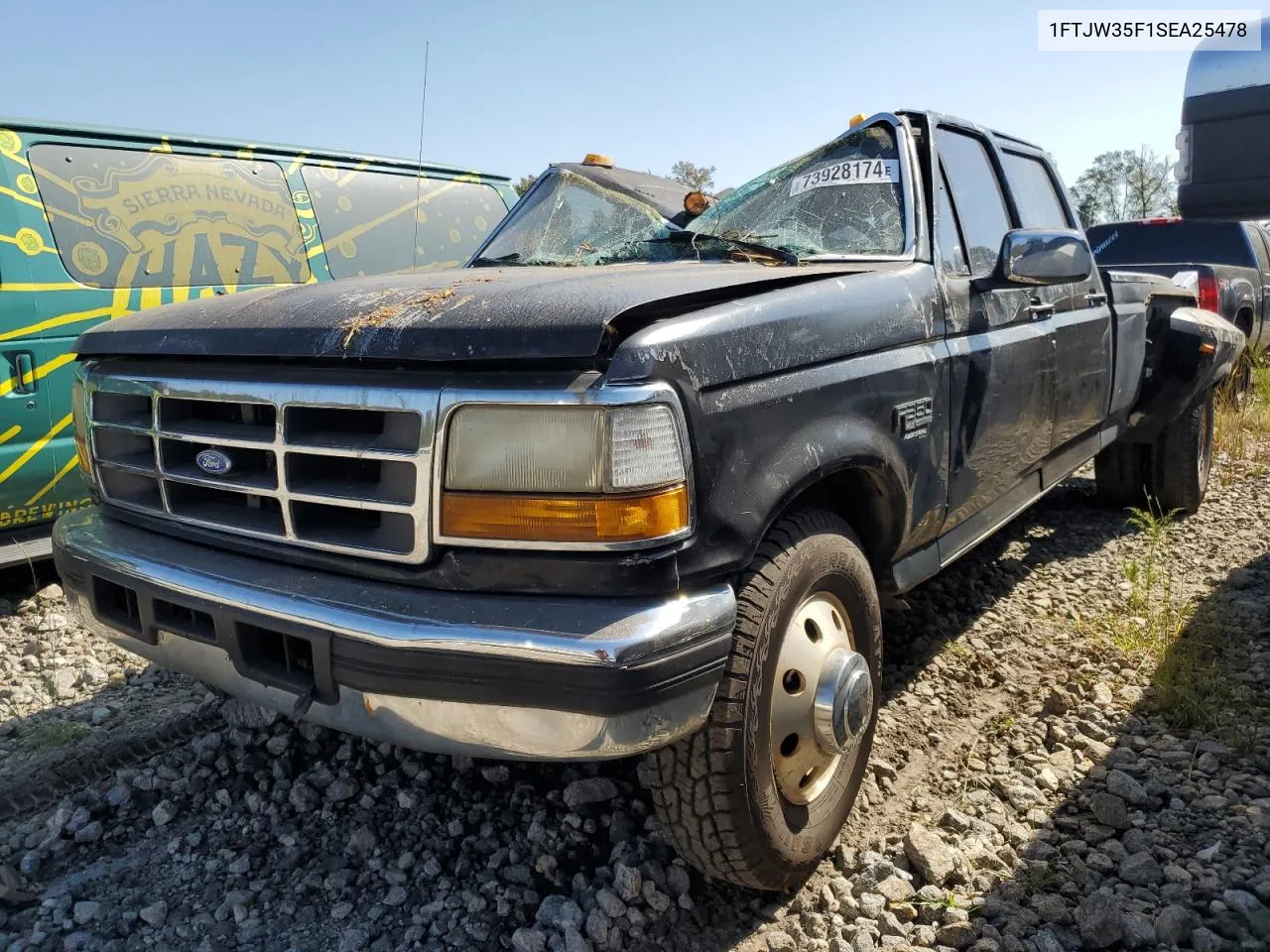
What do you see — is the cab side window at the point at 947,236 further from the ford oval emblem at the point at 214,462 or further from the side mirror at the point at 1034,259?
the ford oval emblem at the point at 214,462

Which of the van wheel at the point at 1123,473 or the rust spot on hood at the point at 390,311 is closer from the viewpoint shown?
the rust spot on hood at the point at 390,311

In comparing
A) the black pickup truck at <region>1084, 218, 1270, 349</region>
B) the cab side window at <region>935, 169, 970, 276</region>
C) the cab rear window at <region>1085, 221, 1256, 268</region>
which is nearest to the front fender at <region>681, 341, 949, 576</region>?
the cab side window at <region>935, 169, 970, 276</region>

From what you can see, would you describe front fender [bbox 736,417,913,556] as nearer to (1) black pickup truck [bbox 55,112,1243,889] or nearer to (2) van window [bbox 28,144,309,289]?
(1) black pickup truck [bbox 55,112,1243,889]

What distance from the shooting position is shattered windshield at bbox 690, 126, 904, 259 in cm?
282

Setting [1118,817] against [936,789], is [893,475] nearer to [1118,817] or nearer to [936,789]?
[936,789]

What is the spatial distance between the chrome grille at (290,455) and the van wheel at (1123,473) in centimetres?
448

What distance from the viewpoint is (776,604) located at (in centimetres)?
195

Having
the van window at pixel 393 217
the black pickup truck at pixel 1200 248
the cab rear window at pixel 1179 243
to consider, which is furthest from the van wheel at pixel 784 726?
the cab rear window at pixel 1179 243

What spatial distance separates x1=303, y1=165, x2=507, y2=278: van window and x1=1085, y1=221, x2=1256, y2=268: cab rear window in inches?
241

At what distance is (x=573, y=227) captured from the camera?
337 centimetres

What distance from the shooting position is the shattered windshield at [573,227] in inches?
123

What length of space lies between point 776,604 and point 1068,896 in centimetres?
103

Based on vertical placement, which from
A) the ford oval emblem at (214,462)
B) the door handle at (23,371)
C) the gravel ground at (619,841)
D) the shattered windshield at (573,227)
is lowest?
the gravel ground at (619,841)

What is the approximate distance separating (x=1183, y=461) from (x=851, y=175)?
314 cm
